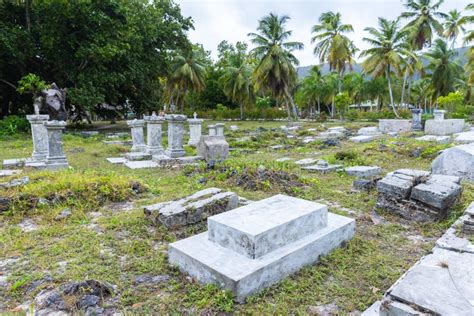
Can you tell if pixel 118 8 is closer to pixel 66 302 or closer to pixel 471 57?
pixel 66 302

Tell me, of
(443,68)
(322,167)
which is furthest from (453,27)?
(322,167)

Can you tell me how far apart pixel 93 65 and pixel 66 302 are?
681 inches

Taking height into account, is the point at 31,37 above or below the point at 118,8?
below

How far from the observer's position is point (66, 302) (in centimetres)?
240

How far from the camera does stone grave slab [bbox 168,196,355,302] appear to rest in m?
2.49

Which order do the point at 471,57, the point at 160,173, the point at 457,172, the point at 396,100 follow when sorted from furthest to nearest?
the point at 396,100 < the point at 471,57 < the point at 160,173 < the point at 457,172

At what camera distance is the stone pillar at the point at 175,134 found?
9.07m

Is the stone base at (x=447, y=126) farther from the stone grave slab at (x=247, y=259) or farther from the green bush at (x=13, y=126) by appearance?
the green bush at (x=13, y=126)

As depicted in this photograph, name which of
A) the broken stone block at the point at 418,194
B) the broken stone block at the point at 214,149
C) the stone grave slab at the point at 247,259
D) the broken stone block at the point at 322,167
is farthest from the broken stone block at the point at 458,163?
the broken stone block at the point at 214,149

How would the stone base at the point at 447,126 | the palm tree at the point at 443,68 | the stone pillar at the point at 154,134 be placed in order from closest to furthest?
1. the stone pillar at the point at 154,134
2. the stone base at the point at 447,126
3. the palm tree at the point at 443,68

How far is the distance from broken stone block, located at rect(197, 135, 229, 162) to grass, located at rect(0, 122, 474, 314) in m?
1.93

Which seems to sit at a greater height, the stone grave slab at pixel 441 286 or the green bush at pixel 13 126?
the green bush at pixel 13 126

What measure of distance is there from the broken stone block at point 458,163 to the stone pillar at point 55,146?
8363 millimetres

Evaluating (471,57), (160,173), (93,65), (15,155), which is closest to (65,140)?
(15,155)
